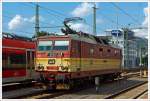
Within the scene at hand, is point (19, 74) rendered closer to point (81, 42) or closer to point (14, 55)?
point (14, 55)

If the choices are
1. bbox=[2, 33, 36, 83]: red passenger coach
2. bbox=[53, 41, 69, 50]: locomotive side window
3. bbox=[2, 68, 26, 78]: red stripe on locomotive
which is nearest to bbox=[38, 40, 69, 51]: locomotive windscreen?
bbox=[53, 41, 69, 50]: locomotive side window

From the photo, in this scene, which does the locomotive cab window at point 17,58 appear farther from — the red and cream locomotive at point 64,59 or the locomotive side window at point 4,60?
the red and cream locomotive at point 64,59

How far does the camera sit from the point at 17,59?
2252cm

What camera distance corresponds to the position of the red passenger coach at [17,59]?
21250 millimetres

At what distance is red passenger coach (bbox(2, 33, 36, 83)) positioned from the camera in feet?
69.7

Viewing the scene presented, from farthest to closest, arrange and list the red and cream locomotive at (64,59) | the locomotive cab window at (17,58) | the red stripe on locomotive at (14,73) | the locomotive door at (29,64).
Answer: the locomotive door at (29,64) → the locomotive cab window at (17,58) → the red stripe on locomotive at (14,73) → the red and cream locomotive at (64,59)

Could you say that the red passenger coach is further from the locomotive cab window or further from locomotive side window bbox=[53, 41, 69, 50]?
locomotive side window bbox=[53, 41, 69, 50]

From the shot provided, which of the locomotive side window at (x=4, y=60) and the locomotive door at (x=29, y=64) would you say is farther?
the locomotive door at (x=29, y=64)

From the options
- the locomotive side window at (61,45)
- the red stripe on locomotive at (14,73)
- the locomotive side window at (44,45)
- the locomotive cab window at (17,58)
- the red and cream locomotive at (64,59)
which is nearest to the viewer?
the red and cream locomotive at (64,59)

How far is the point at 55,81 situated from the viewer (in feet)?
68.4

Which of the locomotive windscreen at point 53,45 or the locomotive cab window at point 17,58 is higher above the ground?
the locomotive windscreen at point 53,45

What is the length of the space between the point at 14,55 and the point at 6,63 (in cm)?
98

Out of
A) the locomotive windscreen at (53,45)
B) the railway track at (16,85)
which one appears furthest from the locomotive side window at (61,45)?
the railway track at (16,85)

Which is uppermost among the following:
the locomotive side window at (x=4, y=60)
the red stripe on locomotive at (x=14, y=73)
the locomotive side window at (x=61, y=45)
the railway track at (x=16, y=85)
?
the locomotive side window at (x=61, y=45)
